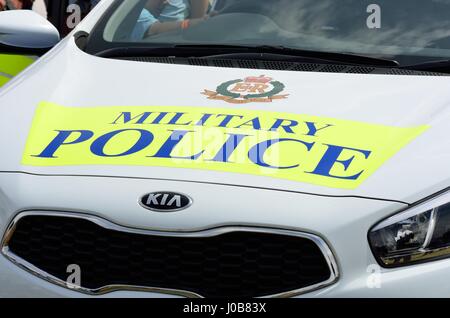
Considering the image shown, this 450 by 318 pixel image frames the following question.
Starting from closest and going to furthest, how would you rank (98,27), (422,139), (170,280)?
1. (170,280)
2. (422,139)
3. (98,27)

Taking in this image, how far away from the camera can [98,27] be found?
14.1 ft

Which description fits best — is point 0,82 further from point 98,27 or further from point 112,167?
point 112,167

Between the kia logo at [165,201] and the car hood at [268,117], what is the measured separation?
2.8 inches

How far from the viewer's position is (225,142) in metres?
→ 3.18

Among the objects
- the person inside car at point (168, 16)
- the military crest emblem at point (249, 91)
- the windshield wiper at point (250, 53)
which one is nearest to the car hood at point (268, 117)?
the military crest emblem at point (249, 91)

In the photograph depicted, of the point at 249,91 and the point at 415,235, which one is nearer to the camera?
the point at 415,235

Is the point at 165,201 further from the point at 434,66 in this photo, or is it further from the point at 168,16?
the point at 168,16

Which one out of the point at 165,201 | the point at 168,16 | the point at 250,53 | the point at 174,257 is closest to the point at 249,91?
the point at 250,53

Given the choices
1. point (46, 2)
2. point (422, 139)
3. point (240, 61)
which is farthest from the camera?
point (46, 2)

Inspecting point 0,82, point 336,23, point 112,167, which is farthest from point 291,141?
point 0,82

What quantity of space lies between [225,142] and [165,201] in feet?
1.06

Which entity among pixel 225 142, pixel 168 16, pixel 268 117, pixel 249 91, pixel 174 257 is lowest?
pixel 174 257

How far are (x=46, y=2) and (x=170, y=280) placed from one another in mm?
5871

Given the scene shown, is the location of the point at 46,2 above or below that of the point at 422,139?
above
